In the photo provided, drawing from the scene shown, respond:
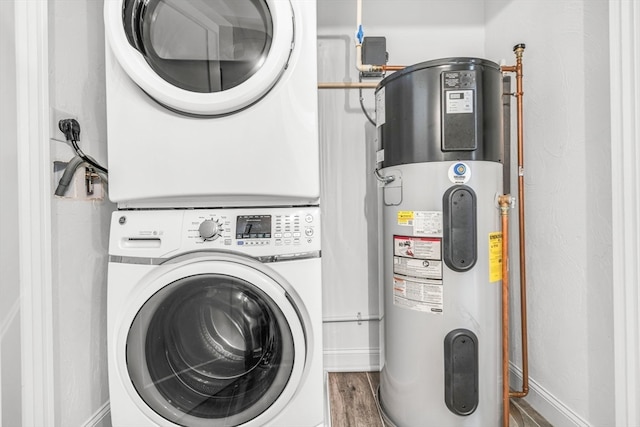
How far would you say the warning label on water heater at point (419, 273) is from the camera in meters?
0.94

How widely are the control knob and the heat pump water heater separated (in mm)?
592

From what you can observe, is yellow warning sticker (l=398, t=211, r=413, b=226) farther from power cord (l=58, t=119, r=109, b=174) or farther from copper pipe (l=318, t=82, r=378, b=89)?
power cord (l=58, t=119, r=109, b=174)

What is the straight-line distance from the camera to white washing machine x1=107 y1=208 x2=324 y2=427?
0.85 m

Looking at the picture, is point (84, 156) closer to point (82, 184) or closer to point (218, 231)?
point (82, 184)

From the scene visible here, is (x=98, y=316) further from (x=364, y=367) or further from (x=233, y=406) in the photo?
(x=364, y=367)

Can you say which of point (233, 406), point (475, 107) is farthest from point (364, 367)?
point (475, 107)

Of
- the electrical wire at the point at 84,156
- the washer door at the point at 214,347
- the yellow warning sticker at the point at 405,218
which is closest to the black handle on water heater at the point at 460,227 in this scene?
the yellow warning sticker at the point at 405,218

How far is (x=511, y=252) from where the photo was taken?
4.17 feet

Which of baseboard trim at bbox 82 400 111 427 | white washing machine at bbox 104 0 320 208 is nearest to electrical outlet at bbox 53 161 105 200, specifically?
white washing machine at bbox 104 0 320 208

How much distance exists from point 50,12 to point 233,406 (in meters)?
1.26

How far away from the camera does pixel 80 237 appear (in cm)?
95

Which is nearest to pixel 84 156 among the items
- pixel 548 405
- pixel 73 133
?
pixel 73 133

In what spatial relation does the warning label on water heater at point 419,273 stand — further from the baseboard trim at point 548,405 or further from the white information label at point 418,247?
the baseboard trim at point 548,405

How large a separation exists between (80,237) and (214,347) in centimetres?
56
